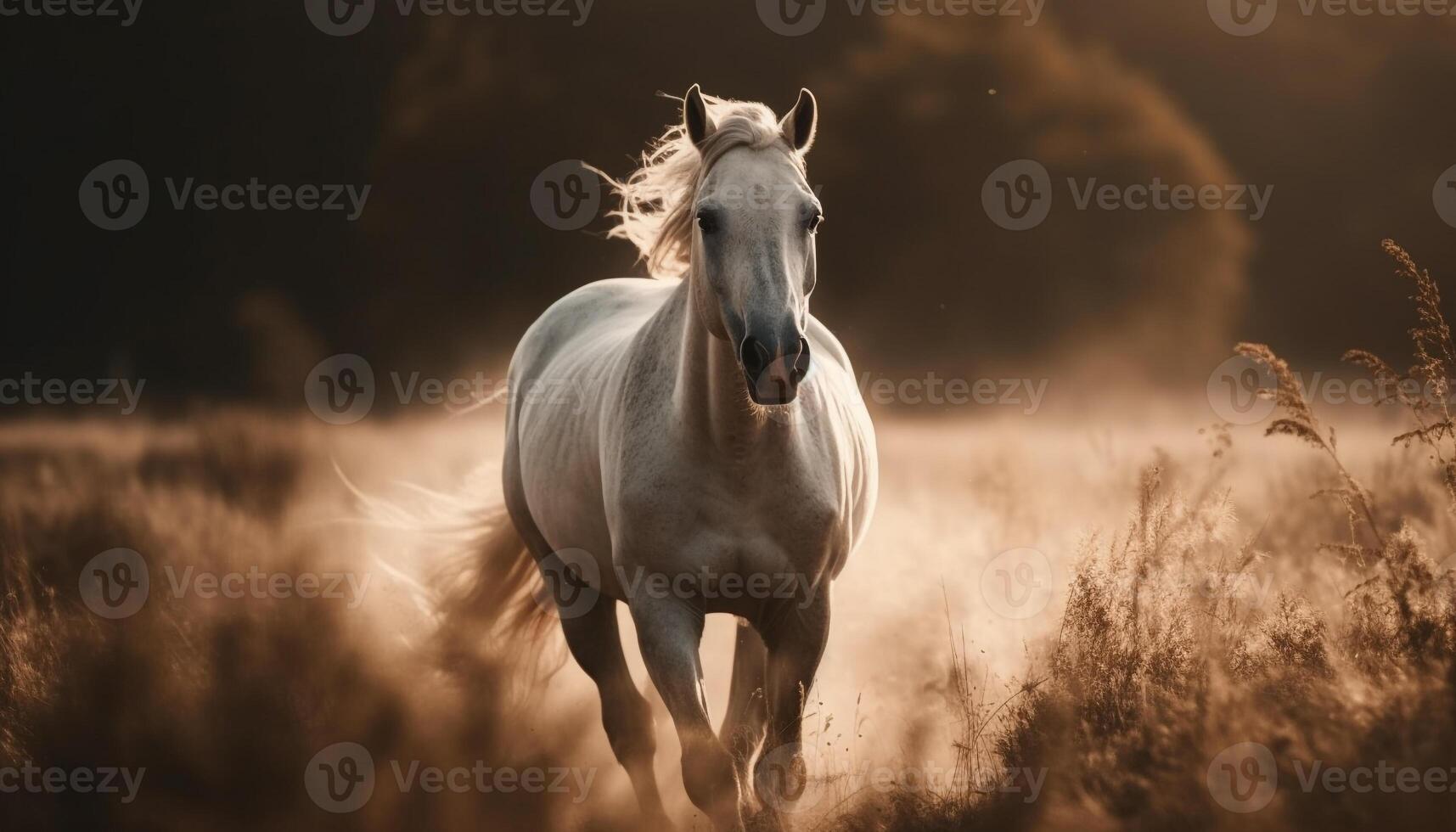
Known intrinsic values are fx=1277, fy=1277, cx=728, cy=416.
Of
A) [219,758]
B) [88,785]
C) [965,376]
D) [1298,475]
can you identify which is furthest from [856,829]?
[965,376]

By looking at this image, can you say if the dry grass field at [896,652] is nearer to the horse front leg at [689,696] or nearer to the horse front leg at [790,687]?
the horse front leg at [790,687]

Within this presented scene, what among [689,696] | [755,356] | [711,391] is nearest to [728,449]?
[711,391]

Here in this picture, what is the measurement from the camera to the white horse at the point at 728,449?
3.52 m

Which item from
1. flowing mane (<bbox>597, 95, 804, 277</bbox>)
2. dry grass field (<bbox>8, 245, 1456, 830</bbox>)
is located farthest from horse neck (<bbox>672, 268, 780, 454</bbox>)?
dry grass field (<bbox>8, 245, 1456, 830</bbox>)

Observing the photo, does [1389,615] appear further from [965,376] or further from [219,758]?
[965,376]

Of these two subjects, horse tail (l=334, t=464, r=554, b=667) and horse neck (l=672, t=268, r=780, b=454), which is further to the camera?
horse tail (l=334, t=464, r=554, b=667)

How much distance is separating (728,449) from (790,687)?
33.8 inches

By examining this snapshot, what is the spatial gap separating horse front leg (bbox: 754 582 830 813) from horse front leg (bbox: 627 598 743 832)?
227 mm

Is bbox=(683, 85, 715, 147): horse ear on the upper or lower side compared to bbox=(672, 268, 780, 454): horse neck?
upper

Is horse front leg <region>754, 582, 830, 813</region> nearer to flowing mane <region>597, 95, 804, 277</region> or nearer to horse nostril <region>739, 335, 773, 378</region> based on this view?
horse nostril <region>739, 335, 773, 378</region>

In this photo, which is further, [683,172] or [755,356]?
[683,172]

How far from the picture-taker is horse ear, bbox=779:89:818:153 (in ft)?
13.2

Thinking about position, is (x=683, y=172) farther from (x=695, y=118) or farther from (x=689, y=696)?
(x=689, y=696)

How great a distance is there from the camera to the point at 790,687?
4.18 metres
